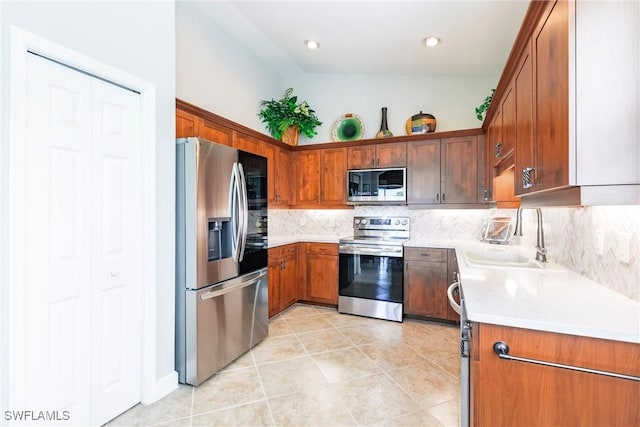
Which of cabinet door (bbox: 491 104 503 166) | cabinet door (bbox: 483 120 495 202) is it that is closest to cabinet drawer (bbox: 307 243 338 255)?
cabinet door (bbox: 483 120 495 202)

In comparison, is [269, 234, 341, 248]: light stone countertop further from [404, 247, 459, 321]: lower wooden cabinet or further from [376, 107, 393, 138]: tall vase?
[376, 107, 393, 138]: tall vase

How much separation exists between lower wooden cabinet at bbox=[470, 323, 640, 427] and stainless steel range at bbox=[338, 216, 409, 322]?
2.34 meters

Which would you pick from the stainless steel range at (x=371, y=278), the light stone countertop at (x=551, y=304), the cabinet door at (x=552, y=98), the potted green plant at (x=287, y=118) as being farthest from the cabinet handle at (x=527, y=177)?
the potted green plant at (x=287, y=118)

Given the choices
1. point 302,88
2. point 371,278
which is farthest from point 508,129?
point 302,88

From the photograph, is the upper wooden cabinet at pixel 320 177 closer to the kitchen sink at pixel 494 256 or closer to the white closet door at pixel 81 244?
the kitchen sink at pixel 494 256

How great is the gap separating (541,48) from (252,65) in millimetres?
3322

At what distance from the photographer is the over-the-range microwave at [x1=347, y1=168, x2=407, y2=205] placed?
3855 millimetres

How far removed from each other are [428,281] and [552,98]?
2559 millimetres

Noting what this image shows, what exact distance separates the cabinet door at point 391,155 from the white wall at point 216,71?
5.30ft

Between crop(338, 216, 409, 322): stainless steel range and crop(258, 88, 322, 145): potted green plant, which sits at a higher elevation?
crop(258, 88, 322, 145): potted green plant

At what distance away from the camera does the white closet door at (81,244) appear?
1552 millimetres

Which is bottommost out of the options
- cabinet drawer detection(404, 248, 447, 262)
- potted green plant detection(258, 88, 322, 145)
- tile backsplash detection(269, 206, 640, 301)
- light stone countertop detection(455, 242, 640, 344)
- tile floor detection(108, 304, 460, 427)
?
tile floor detection(108, 304, 460, 427)

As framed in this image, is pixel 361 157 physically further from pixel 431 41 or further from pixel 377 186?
pixel 431 41

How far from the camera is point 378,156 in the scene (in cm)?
402
